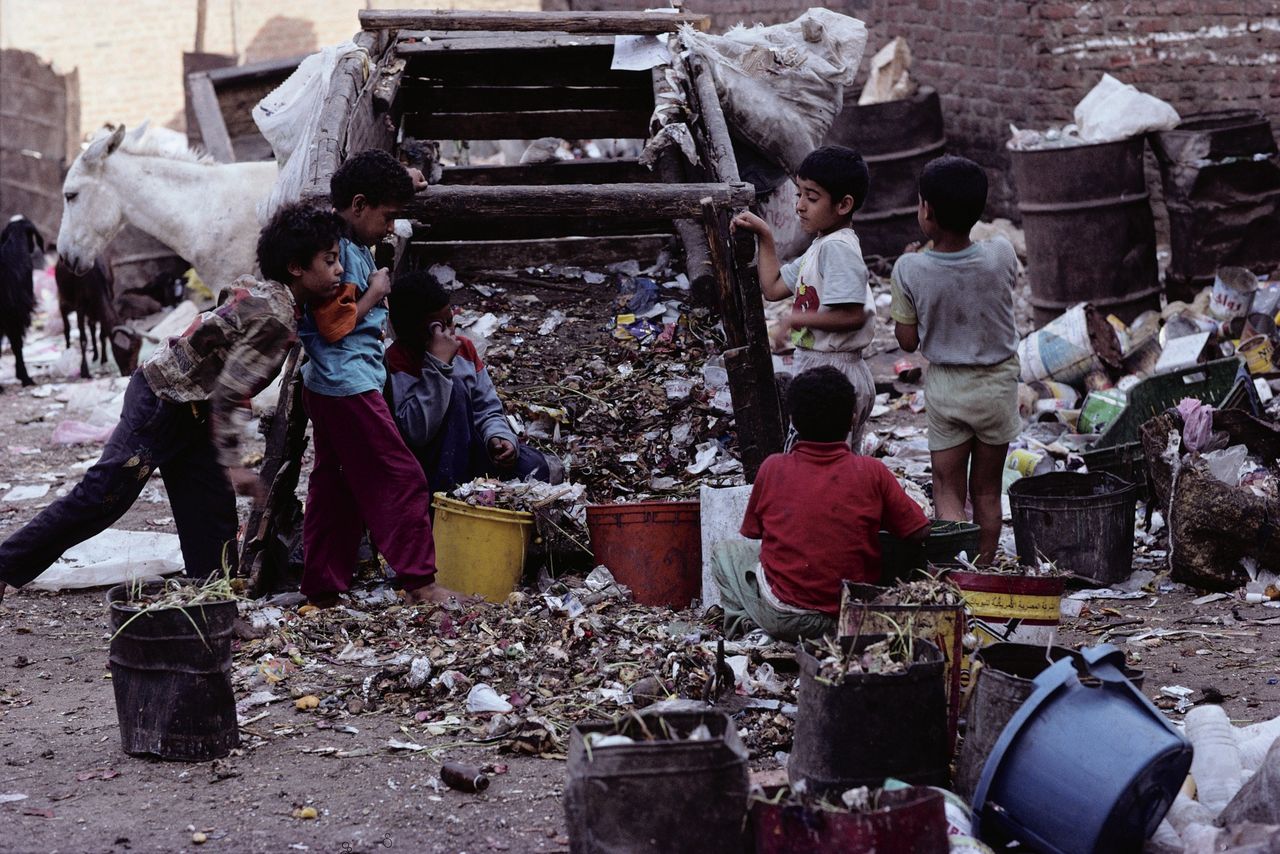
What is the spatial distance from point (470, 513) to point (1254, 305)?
16.7ft

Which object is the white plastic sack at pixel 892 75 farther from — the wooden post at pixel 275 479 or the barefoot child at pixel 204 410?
the barefoot child at pixel 204 410

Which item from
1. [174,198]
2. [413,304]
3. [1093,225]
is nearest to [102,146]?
[174,198]

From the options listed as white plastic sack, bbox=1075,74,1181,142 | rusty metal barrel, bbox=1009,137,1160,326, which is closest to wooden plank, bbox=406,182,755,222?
rusty metal barrel, bbox=1009,137,1160,326

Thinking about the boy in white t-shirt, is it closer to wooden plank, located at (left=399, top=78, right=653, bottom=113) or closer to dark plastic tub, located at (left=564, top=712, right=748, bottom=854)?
dark plastic tub, located at (left=564, top=712, right=748, bottom=854)

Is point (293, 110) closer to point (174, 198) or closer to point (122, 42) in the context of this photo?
point (174, 198)

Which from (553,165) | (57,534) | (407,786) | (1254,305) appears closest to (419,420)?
(57,534)

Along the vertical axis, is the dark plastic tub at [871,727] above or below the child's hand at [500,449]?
below

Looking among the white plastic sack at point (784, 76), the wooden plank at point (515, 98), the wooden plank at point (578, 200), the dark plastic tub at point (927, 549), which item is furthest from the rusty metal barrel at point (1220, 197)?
the dark plastic tub at point (927, 549)

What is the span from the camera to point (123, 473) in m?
4.63

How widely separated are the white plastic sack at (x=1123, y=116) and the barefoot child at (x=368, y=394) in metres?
5.37

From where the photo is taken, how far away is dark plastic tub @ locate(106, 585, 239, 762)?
364 cm

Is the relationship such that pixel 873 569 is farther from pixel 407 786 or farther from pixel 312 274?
pixel 312 274

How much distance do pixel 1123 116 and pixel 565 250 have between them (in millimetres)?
3615

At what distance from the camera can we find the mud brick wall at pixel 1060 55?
9.53 metres
